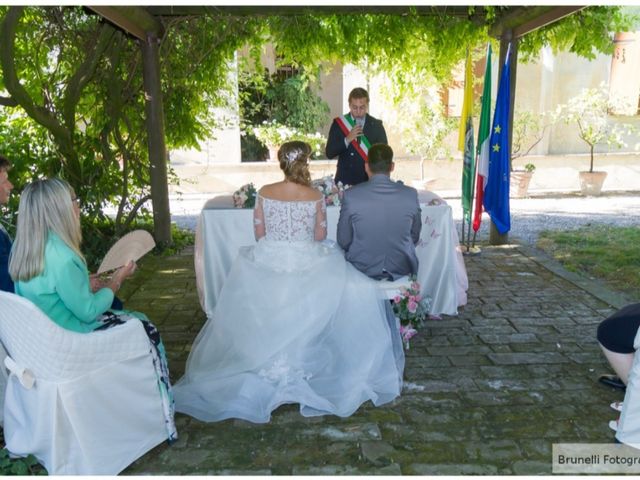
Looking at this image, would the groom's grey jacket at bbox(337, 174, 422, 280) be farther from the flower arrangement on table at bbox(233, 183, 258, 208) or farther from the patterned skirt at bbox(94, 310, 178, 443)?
the patterned skirt at bbox(94, 310, 178, 443)

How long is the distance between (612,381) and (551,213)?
6.63 m

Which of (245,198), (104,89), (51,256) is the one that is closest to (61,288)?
(51,256)

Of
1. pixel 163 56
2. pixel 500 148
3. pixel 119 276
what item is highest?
pixel 163 56

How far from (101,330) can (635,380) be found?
2.51 m

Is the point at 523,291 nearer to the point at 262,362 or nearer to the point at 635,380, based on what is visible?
Answer: the point at 635,380

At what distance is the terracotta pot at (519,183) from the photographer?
11.2 metres

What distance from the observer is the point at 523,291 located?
530cm

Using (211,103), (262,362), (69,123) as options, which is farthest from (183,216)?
(262,362)

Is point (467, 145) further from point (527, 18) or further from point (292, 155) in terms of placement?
point (292, 155)

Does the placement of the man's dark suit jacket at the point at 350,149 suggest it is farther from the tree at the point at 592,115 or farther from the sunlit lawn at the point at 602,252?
the tree at the point at 592,115

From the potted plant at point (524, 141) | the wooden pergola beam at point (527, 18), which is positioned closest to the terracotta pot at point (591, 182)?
the potted plant at point (524, 141)

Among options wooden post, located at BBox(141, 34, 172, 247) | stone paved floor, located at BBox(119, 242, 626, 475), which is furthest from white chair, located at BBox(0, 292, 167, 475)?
wooden post, located at BBox(141, 34, 172, 247)

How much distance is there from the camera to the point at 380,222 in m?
3.62

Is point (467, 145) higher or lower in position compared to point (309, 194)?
higher
